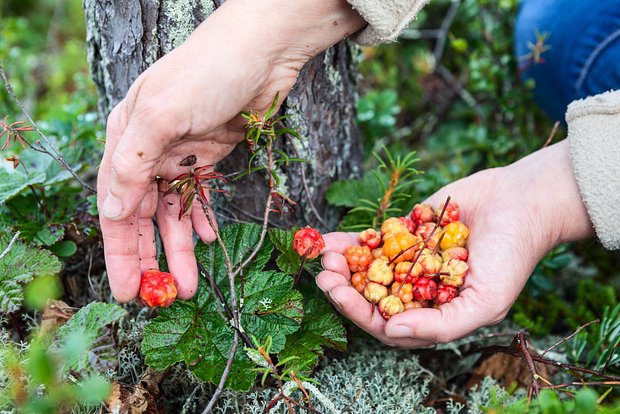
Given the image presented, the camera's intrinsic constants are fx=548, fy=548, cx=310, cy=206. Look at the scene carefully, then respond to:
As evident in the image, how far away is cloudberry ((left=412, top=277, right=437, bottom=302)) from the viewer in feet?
5.18

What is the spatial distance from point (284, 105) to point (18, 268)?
0.93m

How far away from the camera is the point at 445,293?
1579mm

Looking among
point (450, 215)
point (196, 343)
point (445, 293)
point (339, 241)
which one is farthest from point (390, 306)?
point (196, 343)

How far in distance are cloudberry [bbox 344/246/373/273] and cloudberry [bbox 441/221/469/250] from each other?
0.80 feet

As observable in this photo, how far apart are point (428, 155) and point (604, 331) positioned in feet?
4.94

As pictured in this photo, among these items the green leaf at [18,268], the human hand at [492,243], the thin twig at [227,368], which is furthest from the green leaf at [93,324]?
the human hand at [492,243]

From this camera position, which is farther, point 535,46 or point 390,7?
point 535,46

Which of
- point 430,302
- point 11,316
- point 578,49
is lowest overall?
point 430,302

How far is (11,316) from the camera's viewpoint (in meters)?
1.59

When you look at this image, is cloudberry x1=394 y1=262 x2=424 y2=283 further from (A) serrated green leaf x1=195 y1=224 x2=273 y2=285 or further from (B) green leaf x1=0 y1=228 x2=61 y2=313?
(B) green leaf x1=0 y1=228 x2=61 y2=313

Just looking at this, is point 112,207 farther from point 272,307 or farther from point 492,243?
point 492,243

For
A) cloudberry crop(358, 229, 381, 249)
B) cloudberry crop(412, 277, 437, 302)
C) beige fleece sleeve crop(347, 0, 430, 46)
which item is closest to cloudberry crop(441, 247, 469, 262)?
cloudberry crop(412, 277, 437, 302)

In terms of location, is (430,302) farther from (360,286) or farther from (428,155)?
(428,155)

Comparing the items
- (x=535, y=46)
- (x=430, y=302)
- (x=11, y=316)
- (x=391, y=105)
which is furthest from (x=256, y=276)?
(x=535, y=46)
